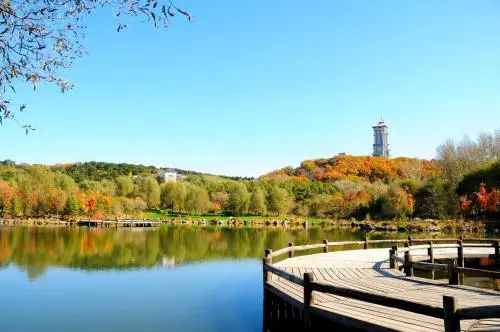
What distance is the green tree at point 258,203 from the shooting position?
10506 centimetres

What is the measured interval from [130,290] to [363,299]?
1613 cm

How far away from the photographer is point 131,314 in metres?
17.5

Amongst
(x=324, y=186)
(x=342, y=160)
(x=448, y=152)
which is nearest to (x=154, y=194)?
(x=324, y=186)

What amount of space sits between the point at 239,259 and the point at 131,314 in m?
16.7

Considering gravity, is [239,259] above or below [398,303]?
below

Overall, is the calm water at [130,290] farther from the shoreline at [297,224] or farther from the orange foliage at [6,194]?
the orange foliage at [6,194]

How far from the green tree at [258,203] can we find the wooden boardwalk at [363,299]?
84.8 meters

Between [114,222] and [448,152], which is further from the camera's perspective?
[114,222]

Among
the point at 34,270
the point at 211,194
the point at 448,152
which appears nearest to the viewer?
the point at 34,270

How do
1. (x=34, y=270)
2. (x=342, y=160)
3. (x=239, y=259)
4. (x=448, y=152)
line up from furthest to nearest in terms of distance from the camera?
1. (x=342, y=160)
2. (x=448, y=152)
3. (x=239, y=259)
4. (x=34, y=270)

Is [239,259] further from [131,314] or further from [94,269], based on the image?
[131,314]

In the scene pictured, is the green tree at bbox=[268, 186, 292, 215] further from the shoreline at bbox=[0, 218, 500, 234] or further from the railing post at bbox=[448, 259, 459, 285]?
the railing post at bbox=[448, 259, 459, 285]

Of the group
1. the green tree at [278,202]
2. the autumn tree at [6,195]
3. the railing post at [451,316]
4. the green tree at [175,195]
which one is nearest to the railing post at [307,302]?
the railing post at [451,316]

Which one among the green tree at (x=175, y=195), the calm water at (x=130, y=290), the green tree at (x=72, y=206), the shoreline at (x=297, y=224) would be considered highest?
the green tree at (x=175, y=195)
